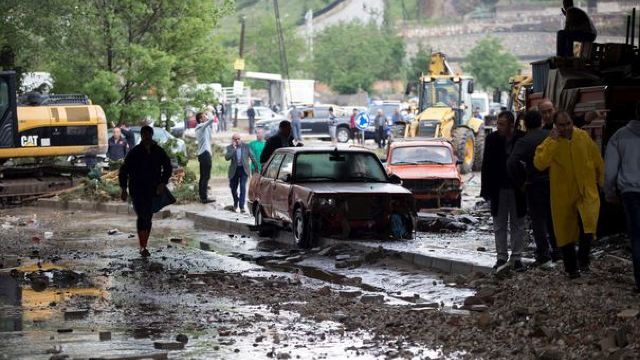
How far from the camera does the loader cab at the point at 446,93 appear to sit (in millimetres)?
42844

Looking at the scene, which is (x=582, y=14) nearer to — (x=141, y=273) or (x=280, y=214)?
(x=280, y=214)

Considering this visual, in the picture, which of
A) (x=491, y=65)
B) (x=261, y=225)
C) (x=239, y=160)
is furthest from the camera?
(x=491, y=65)

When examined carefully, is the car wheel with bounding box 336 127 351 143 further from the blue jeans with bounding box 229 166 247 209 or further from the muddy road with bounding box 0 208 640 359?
the muddy road with bounding box 0 208 640 359

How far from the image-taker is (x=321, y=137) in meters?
63.9

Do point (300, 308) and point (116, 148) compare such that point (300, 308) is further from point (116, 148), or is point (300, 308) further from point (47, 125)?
point (116, 148)

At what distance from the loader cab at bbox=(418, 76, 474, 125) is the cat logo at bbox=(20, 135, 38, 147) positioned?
1624 cm

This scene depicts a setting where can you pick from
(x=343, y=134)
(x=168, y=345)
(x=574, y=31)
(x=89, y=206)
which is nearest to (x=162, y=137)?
(x=89, y=206)

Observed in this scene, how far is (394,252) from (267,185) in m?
4.50

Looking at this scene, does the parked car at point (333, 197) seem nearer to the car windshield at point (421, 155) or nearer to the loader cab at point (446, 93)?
the car windshield at point (421, 155)

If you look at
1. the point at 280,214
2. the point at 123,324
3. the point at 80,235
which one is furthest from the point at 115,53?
the point at 123,324

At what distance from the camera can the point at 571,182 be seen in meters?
12.1

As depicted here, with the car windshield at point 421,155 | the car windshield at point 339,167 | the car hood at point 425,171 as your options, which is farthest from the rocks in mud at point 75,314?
the car windshield at point 421,155

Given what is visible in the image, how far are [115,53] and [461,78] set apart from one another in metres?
12.2

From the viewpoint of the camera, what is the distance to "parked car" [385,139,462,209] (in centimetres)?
2672
